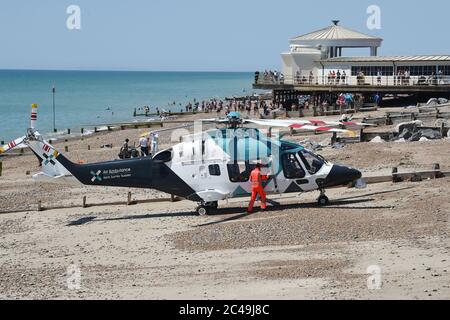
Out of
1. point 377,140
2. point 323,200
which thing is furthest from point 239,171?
point 377,140

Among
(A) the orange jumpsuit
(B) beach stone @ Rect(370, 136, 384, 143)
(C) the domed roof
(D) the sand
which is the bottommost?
(D) the sand

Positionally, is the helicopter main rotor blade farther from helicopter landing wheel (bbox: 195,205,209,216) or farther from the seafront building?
the seafront building

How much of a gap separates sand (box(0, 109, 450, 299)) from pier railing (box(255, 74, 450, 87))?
26783mm

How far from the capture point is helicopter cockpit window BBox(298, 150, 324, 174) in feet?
66.6

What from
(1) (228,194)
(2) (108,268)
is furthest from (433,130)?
(2) (108,268)

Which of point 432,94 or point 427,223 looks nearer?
point 427,223

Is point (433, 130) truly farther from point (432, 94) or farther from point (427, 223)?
point (432, 94)

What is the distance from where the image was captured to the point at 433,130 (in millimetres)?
30109

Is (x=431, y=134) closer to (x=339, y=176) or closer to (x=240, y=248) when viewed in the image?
(x=339, y=176)

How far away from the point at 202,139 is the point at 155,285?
687cm

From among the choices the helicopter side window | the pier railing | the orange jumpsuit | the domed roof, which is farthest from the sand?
the domed roof

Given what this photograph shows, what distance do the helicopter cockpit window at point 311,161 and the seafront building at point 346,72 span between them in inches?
1178

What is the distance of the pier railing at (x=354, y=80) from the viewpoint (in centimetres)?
5003

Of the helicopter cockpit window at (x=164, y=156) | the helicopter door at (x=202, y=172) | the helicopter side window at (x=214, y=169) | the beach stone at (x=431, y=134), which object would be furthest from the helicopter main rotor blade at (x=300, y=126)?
the beach stone at (x=431, y=134)
